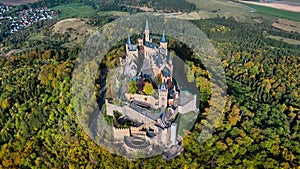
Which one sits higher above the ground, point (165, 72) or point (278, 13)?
point (278, 13)

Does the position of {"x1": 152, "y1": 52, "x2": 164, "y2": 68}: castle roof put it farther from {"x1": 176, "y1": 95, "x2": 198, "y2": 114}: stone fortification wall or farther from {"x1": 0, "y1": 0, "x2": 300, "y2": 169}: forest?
{"x1": 0, "y1": 0, "x2": 300, "y2": 169}: forest

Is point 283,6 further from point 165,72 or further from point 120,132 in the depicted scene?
point 120,132

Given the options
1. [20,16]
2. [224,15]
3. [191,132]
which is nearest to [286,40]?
[224,15]

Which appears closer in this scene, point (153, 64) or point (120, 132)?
point (120, 132)

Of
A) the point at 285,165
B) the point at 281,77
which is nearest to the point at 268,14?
the point at 281,77

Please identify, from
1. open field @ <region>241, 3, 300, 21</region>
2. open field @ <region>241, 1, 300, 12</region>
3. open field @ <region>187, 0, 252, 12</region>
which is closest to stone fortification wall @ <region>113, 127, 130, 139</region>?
open field @ <region>187, 0, 252, 12</region>
